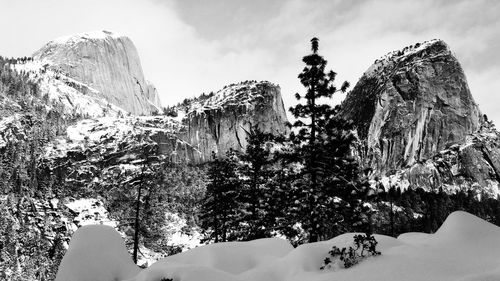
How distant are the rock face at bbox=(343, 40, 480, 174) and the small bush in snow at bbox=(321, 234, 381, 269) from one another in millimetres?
179236

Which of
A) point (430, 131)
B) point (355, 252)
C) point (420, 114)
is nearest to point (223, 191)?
point (355, 252)

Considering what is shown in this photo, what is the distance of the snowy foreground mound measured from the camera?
604 cm

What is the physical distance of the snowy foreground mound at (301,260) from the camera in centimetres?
604

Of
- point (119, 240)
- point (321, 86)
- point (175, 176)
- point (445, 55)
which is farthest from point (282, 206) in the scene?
point (445, 55)

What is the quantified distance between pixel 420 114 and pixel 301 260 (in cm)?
19489

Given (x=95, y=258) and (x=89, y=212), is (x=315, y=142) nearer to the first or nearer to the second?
→ (x=95, y=258)

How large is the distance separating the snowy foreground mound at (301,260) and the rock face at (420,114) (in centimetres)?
17860

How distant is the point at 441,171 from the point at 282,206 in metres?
173

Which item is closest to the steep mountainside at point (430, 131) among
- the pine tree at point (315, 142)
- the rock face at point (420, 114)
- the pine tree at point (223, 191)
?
the rock face at point (420, 114)

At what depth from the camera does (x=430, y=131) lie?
594ft

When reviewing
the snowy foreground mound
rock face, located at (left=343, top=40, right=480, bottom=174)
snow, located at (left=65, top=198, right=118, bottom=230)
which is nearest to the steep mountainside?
rock face, located at (left=343, top=40, right=480, bottom=174)

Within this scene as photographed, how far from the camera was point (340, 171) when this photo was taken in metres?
21.2

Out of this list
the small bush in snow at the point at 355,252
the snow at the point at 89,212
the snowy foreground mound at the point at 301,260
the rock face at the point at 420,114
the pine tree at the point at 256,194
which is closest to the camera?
the snowy foreground mound at the point at 301,260

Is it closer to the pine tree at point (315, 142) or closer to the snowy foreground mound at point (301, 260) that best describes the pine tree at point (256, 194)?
the pine tree at point (315, 142)
